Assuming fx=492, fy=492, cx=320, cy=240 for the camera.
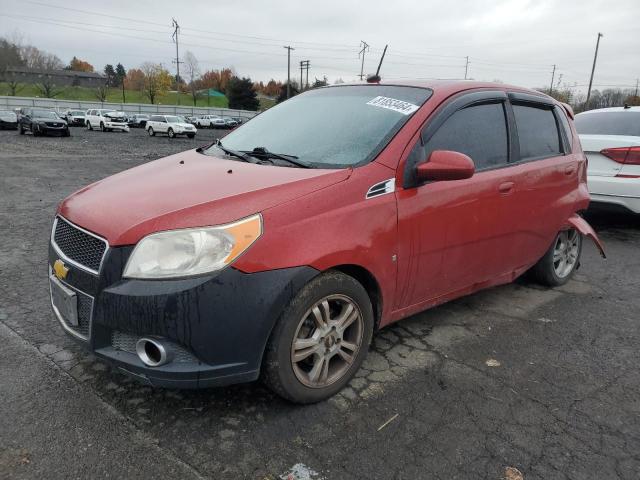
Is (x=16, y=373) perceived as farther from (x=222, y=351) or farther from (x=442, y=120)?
(x=442, y=120)

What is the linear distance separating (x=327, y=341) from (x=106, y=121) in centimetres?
3906

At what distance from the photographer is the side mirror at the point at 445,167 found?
9.11ft

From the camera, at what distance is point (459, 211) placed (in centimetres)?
317

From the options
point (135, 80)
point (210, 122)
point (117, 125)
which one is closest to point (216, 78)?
point (135, 80)

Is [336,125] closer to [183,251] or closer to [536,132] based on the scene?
[183,251]

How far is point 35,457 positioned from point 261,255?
53.2 inches

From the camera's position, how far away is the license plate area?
8.12 feet

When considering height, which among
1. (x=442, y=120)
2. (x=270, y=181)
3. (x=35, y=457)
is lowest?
(x=35, y=457)

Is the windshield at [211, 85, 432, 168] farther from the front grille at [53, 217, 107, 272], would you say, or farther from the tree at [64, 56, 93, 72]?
the tree at [64, 56, 93, 72]

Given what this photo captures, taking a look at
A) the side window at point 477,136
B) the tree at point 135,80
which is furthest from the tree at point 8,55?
the side window at point 477,136

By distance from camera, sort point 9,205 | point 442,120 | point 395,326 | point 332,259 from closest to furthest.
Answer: point 332,259, point 442,120, point 395,326, point 9,205

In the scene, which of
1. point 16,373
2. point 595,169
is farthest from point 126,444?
point 595,169

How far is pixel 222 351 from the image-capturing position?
7.37ft

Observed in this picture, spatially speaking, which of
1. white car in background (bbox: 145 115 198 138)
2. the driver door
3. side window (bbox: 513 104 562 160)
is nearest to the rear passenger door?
side window (bbox: 513 104 562 160)
